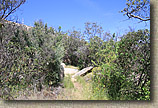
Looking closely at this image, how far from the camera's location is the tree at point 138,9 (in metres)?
2.04

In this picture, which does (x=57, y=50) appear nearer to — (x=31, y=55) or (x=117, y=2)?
(x=31, y=55)

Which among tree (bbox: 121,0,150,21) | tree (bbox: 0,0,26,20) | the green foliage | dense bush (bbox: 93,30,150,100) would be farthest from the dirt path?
tree (bbox: 0,0,26,20)

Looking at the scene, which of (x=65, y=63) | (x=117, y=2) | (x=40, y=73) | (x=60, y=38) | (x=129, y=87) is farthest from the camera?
(x=65, y=63)

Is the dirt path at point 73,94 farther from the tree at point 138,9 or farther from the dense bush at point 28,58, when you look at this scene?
the tree at point 138,9

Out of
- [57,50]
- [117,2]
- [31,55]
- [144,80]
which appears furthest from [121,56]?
[31,55]

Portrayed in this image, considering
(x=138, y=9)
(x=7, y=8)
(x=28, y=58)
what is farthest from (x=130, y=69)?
(x=7, y=8)

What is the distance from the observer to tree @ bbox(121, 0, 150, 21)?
2039 mm

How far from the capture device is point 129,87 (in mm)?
2270

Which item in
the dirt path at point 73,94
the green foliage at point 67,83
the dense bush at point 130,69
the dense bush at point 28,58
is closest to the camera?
the dirt path at point 73,94

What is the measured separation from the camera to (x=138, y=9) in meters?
2.26

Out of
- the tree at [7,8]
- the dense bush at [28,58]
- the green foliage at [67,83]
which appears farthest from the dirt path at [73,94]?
the tree at [7,8]

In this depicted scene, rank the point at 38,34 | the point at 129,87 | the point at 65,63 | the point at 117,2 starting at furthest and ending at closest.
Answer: the point at 65,63, the point at 38,34, the point at 129,87, the point at 117,2

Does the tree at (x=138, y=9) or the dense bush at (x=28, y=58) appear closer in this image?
the tree at (x=138, y=9)

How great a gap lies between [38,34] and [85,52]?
1.83m
